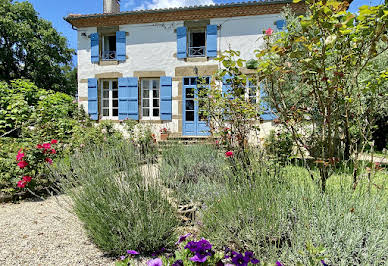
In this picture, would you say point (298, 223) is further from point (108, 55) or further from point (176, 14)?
point (108, 55)

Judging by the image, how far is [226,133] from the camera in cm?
387

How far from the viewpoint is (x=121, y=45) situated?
365 inches

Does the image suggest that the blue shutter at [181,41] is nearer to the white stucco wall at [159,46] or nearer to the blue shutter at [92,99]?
the white stucco wall at [159,46]

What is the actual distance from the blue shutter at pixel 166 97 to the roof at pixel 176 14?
2313 millimetres

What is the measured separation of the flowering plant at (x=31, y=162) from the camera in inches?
135

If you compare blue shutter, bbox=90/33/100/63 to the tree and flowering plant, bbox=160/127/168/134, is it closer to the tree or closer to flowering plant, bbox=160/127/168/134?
flowering plant, bbox=160/127/168/134

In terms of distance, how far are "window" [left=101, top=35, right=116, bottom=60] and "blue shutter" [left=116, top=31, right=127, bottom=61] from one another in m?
0.47

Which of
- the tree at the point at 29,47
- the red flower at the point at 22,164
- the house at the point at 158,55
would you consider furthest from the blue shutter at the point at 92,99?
the tree at the point at 29,47

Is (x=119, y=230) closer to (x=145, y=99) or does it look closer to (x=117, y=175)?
(x=117, y=175)

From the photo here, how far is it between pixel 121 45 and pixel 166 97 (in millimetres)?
2718

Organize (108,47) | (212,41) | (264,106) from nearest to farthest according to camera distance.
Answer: (264,106) → (212,41) → (108,47)

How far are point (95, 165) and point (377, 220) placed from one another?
235cm

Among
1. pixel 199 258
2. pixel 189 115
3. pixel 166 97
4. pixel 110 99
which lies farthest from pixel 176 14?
pixel 199 258

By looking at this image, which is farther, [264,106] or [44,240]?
[264,106]
